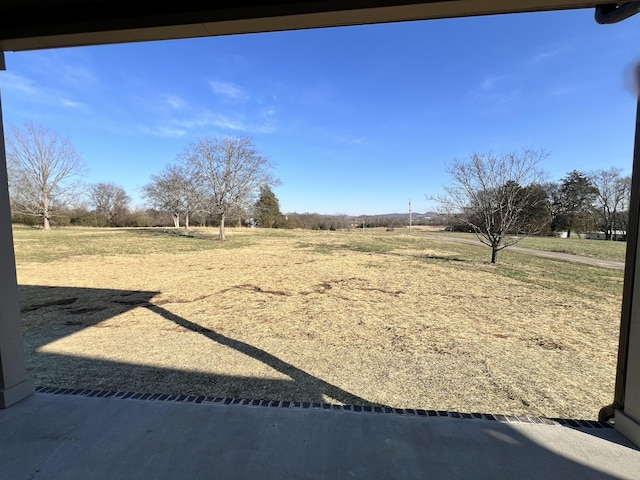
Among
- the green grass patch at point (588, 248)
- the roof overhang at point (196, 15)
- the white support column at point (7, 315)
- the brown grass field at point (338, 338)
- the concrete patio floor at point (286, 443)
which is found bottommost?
the green grass patch at point (588, 248)

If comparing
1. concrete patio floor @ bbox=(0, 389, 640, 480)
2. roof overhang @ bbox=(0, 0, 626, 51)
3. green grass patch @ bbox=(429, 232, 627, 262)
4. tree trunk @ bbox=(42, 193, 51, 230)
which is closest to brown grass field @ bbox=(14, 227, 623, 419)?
concrete patio floor @ bbox=(0, 389, 640, 480)

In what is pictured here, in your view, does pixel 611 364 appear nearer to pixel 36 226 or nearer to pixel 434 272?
pixel 434 272

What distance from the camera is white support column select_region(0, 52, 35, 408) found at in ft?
6.66

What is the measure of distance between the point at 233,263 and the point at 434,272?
658 cm

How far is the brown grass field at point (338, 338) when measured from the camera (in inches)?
102

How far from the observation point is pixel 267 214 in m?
44.0

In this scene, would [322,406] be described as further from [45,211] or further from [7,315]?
[45,211]

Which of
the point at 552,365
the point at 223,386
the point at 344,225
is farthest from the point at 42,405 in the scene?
the point at 344,225

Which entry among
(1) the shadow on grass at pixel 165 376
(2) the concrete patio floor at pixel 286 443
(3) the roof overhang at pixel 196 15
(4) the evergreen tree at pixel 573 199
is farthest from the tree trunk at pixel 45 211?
(4) the evergreen tree at pixel 573 199

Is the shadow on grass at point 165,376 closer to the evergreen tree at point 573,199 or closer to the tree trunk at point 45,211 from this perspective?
the evergreen tree at point 573,199

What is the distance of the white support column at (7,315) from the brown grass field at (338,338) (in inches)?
19.8

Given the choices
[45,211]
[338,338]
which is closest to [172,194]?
[45,211]

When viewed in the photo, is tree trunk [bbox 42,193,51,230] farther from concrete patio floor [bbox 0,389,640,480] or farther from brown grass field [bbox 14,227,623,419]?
concrete patio floor [bbox 0,389,640,480]

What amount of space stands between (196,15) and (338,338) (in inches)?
135
